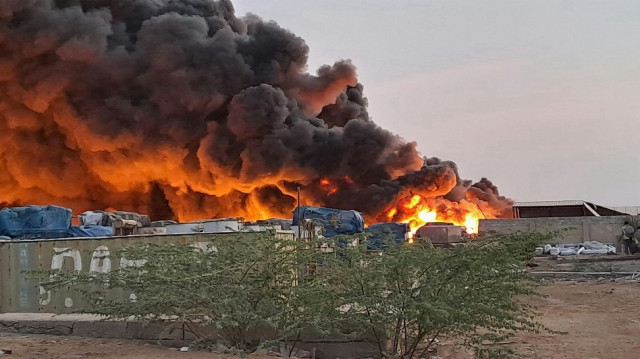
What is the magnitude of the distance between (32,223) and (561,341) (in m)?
14.5

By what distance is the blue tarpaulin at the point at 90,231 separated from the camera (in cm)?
2099

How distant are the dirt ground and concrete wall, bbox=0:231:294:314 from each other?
1266 mm

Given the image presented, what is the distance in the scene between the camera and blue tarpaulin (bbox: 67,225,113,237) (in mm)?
20994

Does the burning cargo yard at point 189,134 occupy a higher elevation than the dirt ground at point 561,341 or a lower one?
higher

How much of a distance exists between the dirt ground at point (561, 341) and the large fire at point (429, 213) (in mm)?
15583

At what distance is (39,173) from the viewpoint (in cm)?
3712

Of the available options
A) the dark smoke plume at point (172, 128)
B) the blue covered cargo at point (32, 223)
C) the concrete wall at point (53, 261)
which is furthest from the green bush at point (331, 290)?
the dark smoke plume at point (172, 128)

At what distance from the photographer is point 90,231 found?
21.2 meters

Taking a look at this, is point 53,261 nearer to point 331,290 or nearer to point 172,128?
point 331,290

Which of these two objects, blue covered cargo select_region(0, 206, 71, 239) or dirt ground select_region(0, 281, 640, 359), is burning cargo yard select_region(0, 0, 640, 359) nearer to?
blue covered cargo select_region(0, 206, 71, 239)

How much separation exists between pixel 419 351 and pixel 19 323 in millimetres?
6227

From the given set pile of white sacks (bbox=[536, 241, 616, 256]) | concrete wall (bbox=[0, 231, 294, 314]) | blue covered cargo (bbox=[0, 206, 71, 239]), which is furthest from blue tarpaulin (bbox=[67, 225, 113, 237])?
pile of white sacks (bbox=[536, 241, 616, 256])

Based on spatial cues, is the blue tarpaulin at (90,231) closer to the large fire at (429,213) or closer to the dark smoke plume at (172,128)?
the dark smoke plume at (172,128)

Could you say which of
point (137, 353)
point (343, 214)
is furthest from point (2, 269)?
point (343, 214)
